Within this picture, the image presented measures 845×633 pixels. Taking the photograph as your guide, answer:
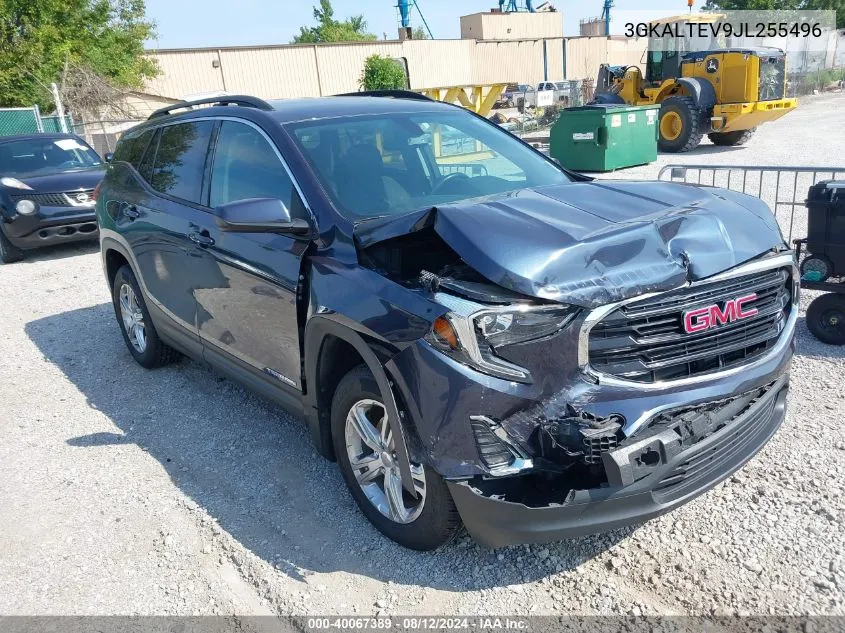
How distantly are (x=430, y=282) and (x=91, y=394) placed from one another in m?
3.82

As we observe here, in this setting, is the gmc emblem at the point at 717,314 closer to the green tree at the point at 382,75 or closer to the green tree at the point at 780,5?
the green tree at the point at 382,75

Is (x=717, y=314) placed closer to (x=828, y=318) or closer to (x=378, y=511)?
(x=378, y=511)

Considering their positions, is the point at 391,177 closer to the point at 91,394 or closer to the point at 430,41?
the point at 91,394

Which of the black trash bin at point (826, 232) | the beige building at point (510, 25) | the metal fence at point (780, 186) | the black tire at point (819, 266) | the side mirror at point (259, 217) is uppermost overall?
the beige building at point (510, 25)

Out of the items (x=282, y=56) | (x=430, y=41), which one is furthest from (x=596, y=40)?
(x=282, y=56)

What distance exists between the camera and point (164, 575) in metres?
3.23

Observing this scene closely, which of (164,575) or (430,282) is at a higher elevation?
(430,282)

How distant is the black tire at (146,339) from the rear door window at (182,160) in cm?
95

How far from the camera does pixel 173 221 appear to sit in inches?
181

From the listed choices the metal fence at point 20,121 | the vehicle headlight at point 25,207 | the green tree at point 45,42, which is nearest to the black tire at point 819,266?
the vehicle headlight at point 25,207

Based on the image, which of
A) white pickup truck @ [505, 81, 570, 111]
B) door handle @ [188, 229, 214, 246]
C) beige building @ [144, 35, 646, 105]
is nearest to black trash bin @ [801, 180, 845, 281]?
door handle @ [188, 229, 214, 246]

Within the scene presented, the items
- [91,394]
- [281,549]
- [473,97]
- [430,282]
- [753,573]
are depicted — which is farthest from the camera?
[473,97]

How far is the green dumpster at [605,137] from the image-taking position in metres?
14.7

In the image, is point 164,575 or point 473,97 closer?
point 164,575
